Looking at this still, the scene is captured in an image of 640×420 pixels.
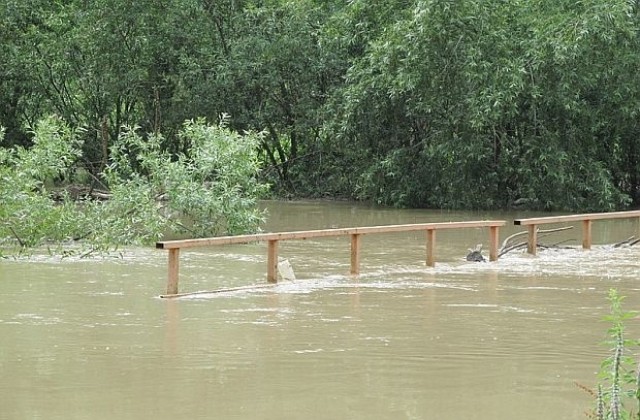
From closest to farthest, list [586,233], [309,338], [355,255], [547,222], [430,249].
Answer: [309,338]
[355,255]
[430,249]
[547,222]
[586,233]

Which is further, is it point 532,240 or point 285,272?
point 532,240

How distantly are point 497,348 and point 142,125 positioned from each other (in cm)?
2651

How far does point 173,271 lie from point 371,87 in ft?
53.0

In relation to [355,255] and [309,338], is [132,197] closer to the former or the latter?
[355,255]

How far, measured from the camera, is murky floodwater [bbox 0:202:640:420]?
7.98 m

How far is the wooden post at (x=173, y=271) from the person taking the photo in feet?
42.4

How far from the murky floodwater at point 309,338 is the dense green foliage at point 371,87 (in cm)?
991

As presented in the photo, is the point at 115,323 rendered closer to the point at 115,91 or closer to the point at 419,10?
the point at 419,10

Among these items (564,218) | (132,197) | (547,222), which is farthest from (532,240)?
(132,197)

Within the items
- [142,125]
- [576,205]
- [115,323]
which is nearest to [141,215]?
[115,323]

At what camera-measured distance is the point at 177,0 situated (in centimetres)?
3197

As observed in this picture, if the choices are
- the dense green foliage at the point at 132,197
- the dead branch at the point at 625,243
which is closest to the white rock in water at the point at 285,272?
the dense green foliage at the point at 132,197

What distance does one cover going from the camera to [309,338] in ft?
34.8

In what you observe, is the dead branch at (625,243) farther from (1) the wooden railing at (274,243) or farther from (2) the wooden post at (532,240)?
(1) the wooden railing at (274,243)
